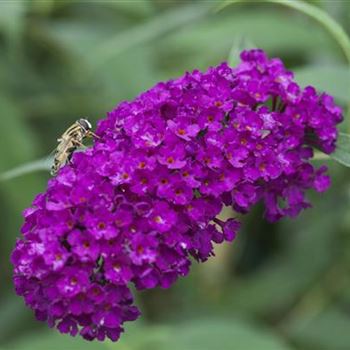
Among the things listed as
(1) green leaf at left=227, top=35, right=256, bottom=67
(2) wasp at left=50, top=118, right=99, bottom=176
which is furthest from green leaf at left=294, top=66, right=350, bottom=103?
(2) wasp at left=50, top=118, right=99, bottom=176

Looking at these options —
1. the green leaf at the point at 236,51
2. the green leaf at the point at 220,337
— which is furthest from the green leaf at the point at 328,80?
the green leaf at the point at 220,337

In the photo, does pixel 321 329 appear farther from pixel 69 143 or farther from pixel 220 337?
pixel 69 143

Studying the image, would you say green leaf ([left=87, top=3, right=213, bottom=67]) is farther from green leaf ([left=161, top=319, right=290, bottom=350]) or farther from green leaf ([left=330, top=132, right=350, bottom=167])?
green leaf ([left=330, top=132, right=350, bottom=167])

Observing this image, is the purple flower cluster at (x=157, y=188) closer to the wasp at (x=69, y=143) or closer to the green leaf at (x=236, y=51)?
the wasp at (x=69, y=143)

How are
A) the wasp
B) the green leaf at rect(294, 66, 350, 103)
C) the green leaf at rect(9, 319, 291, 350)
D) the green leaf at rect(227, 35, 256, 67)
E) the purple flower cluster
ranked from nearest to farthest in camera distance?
the purple flower cluster < the wasp < the green leaf at rect(227, 35, 256, 67) < the green leaf at rect(294, 66, 350, 103) < the green leaf at rect(9, 319, 291, 350)

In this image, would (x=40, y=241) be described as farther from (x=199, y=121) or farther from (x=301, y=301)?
(x=301, y=301)

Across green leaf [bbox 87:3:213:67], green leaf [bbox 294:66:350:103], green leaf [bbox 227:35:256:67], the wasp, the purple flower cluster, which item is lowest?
the purple flower cluster

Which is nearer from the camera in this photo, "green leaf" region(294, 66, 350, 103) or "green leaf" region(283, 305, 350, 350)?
"green leaf" region(294, 66, 350, 103)
